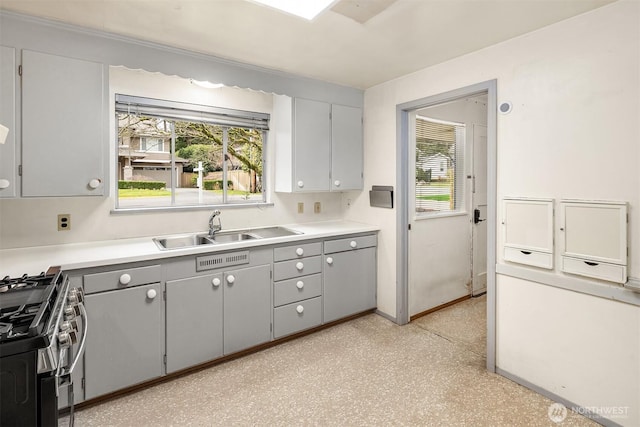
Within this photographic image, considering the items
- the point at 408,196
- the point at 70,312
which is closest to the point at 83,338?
the point at 70,312

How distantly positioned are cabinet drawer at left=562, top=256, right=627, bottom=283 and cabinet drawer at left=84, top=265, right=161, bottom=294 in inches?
103

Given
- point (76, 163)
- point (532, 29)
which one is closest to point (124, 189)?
point (76, 163)

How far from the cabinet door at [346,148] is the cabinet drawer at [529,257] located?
1636mm

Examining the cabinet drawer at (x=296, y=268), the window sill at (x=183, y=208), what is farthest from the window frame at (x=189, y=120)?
the cabinet drawer at (x=296, y=268)

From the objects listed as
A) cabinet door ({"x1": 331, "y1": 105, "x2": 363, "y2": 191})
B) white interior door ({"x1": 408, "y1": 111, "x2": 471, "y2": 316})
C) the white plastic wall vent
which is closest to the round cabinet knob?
the white plastic wall vent

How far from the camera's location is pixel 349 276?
330 centimetres

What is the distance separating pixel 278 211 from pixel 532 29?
253 cm

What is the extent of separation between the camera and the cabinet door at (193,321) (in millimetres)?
2326

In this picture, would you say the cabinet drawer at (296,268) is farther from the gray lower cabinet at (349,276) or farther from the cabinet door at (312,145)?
the cabinet door at (312,145)

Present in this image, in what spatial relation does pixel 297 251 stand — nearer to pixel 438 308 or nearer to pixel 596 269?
pixel 438 308

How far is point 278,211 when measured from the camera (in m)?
3.51

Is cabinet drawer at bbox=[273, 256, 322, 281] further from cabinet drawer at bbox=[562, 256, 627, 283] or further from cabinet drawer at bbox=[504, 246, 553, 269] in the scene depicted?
cabinet drawer at bbox=[562, 256, 627, 283]

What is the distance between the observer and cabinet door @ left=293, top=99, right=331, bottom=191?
3.19 meters

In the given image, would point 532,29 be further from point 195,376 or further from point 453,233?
point 195,376
